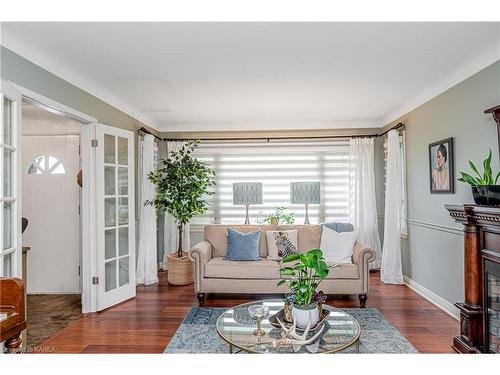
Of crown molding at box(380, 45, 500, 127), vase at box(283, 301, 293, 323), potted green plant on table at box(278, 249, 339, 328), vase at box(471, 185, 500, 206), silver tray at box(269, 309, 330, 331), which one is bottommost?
silver tray at box(269, 309, 330, 331)

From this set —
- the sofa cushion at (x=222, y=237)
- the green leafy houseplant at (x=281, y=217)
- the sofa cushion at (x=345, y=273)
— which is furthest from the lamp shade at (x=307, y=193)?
the sofa cushion at (x=345, y=273)

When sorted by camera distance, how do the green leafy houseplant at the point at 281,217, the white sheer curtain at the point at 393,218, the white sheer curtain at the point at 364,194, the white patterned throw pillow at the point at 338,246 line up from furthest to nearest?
the green leafy houseplant at the point at 281,217, the white sheer curtain at the point at 364,194, the white sheer curtain at the point at 393,218, the white patterned throw pillow at the point at 338,246

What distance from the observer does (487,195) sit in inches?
87.3

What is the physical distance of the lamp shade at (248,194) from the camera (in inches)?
187

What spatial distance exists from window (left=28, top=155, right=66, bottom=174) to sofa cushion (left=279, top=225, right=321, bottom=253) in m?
3.09

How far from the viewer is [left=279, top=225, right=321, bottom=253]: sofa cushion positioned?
4.11m

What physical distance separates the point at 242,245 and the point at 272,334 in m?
1.86

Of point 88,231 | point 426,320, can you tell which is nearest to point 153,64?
point 88,231

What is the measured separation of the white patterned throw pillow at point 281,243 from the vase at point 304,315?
5.89ft

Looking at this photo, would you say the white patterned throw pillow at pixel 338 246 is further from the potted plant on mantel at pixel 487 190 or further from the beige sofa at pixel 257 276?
the potted plant on mantel at pixel 487 190

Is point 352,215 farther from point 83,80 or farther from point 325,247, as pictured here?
point 83,80

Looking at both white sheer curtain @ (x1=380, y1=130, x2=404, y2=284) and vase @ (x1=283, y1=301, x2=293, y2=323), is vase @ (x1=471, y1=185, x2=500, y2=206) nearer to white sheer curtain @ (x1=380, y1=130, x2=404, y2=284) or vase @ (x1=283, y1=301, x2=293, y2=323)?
vase @ (x1=283, y1=301, x2=293, y2=323)

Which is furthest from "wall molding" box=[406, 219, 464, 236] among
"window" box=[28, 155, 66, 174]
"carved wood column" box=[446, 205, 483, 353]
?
"window" box=[28, 155, 66, 174]

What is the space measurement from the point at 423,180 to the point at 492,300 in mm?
1853
